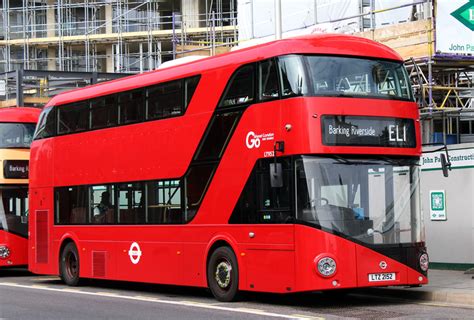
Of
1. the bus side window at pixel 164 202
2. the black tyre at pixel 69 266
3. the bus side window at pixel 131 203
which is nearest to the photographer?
the bus side window at pixel 164 202

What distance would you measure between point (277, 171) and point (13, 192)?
Result: 12301 millimetres

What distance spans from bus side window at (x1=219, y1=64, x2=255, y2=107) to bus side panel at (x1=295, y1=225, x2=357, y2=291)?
2556 millimetres

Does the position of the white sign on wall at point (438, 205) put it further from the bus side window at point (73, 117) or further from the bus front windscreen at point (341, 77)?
the bus side window at point (73, 117)

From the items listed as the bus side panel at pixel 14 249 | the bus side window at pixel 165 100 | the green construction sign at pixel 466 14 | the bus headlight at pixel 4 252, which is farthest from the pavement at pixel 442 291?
the bus headlight at pixel 4 252

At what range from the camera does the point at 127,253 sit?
1862cm

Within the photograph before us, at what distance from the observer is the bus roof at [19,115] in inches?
989

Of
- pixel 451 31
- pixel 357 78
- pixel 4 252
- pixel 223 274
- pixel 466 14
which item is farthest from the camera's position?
pixel 4 252

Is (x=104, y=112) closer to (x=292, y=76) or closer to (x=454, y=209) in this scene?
(x=292, y=76)

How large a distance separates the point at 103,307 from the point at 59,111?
7.09 metres

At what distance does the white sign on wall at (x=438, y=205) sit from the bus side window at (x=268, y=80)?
6.61 m

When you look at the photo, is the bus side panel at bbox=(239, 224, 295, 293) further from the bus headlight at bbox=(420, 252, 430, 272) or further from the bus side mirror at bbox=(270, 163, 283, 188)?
the bus headlight at bbox=(420, 252, 430, 272)

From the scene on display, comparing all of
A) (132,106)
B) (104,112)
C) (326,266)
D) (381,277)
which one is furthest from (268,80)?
(104,112)

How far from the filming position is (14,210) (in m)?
24.7

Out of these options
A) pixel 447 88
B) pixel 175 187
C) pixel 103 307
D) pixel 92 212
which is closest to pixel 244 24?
pixel 447 88
